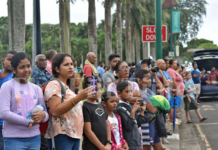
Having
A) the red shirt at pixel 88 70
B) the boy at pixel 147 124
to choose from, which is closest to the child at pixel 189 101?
the red shirt at pixel 88 70

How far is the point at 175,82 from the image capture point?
8.20 meters

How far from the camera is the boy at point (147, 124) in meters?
5.03

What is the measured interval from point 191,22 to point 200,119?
55467 mm

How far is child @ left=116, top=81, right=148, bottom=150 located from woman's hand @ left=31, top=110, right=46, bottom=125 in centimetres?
143

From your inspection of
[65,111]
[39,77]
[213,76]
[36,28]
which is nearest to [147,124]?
[39,77]

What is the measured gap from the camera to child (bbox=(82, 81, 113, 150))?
12.0 feet

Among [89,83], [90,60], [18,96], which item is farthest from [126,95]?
[90,60]

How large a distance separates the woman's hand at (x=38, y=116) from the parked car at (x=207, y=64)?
12519 mm

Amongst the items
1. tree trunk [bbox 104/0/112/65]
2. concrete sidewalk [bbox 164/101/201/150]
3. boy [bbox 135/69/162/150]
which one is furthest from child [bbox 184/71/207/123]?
tree trunk [bbox 104/0/112/65]

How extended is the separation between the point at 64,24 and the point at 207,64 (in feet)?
30.9

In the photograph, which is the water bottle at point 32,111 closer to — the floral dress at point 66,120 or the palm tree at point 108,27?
the floral dress at point 66,120

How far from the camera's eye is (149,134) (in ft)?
16.9

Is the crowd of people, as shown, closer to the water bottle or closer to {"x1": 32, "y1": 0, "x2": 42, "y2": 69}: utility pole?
the water bottle

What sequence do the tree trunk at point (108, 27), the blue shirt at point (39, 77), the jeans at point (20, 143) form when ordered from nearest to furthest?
the jeans at point (20, 143) < the blue shirt at point (39, 77) < the tree trunk at point (108, 27)
